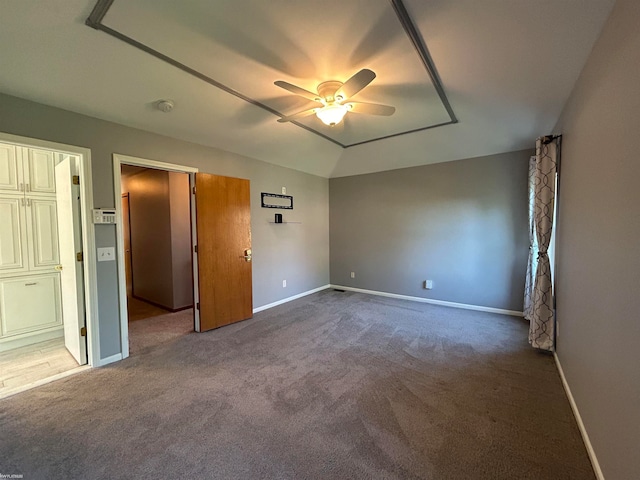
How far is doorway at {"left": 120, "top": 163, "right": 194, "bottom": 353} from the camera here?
14.0 ft

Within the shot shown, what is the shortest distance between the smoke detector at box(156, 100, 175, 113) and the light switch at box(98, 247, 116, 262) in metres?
1.51

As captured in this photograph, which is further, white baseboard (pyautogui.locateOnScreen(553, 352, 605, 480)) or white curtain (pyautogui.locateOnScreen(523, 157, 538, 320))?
white curtain (pyautogui.locateOnScreen(523, 157, 538, 320))

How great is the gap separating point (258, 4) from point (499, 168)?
388 cm

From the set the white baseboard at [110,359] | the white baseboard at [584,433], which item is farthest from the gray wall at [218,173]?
the white baseboard at [584,433]

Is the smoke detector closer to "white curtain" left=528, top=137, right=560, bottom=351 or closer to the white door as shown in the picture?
the white door

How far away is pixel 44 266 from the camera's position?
311cm

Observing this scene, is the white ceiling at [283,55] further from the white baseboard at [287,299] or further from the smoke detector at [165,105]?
the white baseboard at [287,299]

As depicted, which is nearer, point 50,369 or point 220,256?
point 50,369

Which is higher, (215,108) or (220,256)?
(215,108)

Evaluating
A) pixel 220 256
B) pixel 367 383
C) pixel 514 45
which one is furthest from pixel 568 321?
pixel 220 256

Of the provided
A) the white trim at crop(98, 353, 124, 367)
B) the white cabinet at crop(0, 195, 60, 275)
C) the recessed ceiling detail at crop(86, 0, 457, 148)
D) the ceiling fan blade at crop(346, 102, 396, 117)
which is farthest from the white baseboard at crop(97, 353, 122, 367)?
the ceiling fan blade at crop(346, 102, 396, 117)

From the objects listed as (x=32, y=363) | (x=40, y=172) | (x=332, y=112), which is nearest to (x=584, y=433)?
(x=332, y=112)

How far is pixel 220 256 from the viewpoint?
360 centimetres

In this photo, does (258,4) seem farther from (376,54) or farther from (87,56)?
(87,56)
